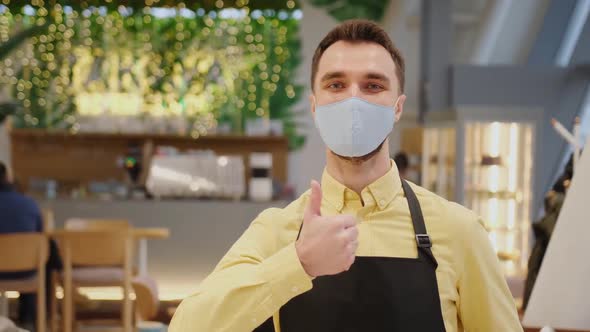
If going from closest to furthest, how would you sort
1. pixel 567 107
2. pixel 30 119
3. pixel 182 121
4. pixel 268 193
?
pixel 268 193 → pixel 567 107 → pixel 182 121 → pixel 30 119

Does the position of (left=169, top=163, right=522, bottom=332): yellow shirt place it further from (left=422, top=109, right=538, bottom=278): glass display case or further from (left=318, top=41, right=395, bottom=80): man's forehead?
A: (left=422, top=109, right=538, bottom=278): glass display case

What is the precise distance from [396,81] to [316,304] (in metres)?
0.38

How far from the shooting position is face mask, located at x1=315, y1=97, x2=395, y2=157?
1.23 m

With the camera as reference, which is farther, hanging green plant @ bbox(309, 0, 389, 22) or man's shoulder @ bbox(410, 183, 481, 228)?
hanging green plant @ bbox(309, 0, 389, 22)

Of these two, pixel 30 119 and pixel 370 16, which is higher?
pixel 370 16

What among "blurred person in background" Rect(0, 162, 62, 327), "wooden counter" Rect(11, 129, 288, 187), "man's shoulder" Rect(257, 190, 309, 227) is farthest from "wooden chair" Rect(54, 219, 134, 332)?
"man's shoulder" Rect(257, 190, 309, 227)

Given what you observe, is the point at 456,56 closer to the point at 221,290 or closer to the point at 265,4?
the point at 265,4

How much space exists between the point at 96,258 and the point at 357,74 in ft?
14.5

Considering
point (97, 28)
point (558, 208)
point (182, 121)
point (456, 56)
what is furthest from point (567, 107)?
point (97, 28)

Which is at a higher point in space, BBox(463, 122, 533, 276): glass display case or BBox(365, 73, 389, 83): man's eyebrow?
BBox(365, 73, 389, 83): man's eyebrow

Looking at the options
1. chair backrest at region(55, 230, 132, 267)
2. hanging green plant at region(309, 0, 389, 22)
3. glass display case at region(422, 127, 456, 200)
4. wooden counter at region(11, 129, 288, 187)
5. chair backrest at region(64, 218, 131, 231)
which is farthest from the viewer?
hanging green plant at region(309, 0, 389, 22)

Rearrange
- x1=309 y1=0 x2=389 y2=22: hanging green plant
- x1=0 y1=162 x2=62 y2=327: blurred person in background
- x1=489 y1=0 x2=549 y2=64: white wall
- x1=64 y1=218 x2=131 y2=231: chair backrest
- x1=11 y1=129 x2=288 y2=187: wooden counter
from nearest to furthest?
x1=0 y1=162 x2=62 y2=327: blurred person in background
x1=64 y1=218 x2=131 y2=231: chair backrest
x1=11 y1=129 x2=288 y2=187: wooden counter
x1=489 y1=0 x2=549 y2=64: white wall
x1=309 y1=0 x2=389 y2=22: hanging green plant

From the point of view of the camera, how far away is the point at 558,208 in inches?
137

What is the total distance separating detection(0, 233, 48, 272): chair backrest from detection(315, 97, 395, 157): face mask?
14.2 ft
